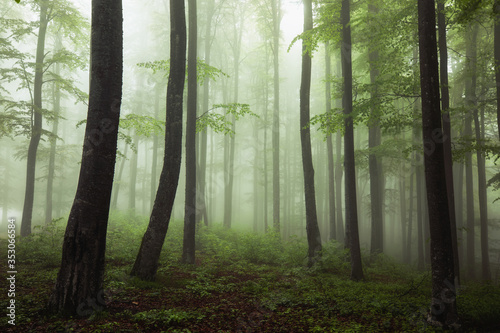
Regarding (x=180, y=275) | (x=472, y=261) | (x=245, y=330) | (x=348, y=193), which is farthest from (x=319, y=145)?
(x=245, y=330)

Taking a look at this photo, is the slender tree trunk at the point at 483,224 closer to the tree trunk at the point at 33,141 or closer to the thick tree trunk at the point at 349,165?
the thick tree trunk at the point at 349,165

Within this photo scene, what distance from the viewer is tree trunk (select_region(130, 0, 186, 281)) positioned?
7.14 m

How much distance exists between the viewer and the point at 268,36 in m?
19.1

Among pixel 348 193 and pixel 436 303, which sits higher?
pixel 348 193

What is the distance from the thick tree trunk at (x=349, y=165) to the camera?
30.4 ft

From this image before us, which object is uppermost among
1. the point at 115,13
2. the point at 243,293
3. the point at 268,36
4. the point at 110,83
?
the point at 268,36

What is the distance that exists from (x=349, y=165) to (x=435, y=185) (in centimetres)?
376

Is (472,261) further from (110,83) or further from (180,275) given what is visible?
(110,83)

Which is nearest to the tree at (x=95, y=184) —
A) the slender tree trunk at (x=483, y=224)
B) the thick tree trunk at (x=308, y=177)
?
the thick tree trunk at (x=308, y=177)

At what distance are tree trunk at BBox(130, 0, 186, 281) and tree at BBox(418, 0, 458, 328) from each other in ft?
19.7

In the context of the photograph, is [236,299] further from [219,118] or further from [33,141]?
[33,141]

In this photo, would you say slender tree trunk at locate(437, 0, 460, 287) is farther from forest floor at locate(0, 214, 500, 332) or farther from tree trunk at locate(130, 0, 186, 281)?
tree trunk at locate(130, 0, 186, 281)

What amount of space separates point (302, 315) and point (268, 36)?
703 inches

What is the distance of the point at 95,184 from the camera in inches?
198
